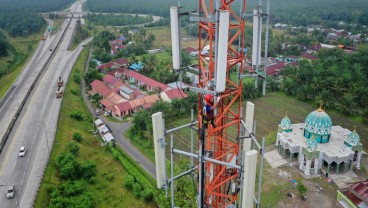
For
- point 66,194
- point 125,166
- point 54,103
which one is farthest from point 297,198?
point 54,103

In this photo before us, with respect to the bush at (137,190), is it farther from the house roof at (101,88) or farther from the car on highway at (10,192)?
the house roof at (101,88)

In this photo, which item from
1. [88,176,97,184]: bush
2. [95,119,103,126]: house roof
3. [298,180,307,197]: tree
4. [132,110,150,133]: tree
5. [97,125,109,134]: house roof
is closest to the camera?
[298,180,307,197]: tree

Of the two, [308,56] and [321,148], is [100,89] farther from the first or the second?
[308,56]

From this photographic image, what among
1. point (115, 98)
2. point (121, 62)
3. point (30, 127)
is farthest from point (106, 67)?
point (30, 127)

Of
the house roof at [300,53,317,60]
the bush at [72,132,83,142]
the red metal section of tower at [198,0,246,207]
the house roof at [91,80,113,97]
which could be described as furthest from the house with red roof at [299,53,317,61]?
the red metal section of tower at [198,0,246,207]

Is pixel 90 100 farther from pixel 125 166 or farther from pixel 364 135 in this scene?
pixel 364 135

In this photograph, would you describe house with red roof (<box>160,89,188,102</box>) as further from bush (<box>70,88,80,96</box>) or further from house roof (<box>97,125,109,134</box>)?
bush (<box>70,88,80,96</box>)
